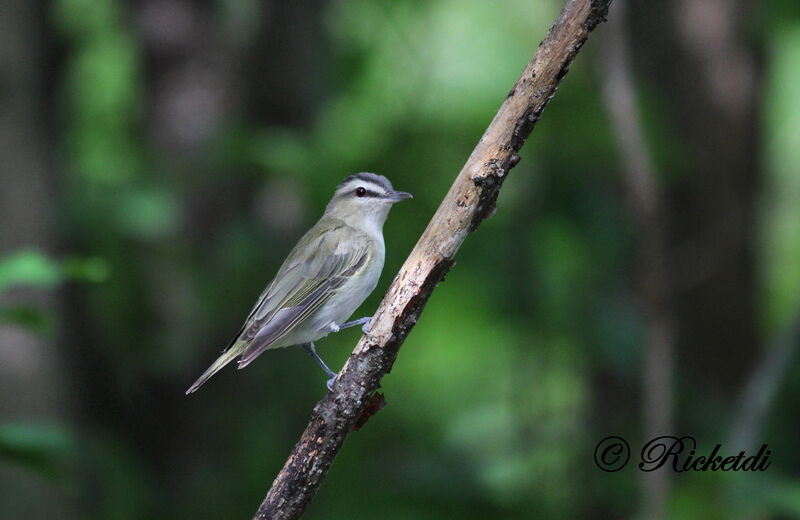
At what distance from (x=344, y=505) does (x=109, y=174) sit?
10.8 ft

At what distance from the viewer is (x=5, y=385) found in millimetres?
5492

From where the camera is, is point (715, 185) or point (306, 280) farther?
point (715, 185)

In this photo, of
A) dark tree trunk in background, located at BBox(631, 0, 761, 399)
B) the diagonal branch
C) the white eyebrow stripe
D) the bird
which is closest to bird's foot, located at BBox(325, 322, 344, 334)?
the bird

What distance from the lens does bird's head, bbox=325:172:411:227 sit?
14.0 feet

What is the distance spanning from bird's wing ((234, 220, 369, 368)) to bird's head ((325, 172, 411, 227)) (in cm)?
23

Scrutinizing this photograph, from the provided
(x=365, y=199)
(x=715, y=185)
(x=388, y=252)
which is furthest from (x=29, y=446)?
(x=715, y=185)

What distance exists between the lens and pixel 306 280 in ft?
12.4

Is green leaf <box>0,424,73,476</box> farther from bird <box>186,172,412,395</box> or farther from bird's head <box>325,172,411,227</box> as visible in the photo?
bird's head <box>325,172,411,227</box>

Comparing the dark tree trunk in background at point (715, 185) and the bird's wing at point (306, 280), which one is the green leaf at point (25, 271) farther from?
the dark tree trunk in background at point (715, 185)

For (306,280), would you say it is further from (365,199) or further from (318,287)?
(365,199)

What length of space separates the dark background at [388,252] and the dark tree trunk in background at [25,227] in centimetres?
2

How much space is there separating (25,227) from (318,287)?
8.74 feet

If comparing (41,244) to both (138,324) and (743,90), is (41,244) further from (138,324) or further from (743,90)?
(743,90)

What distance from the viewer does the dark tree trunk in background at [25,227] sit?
544 cm
